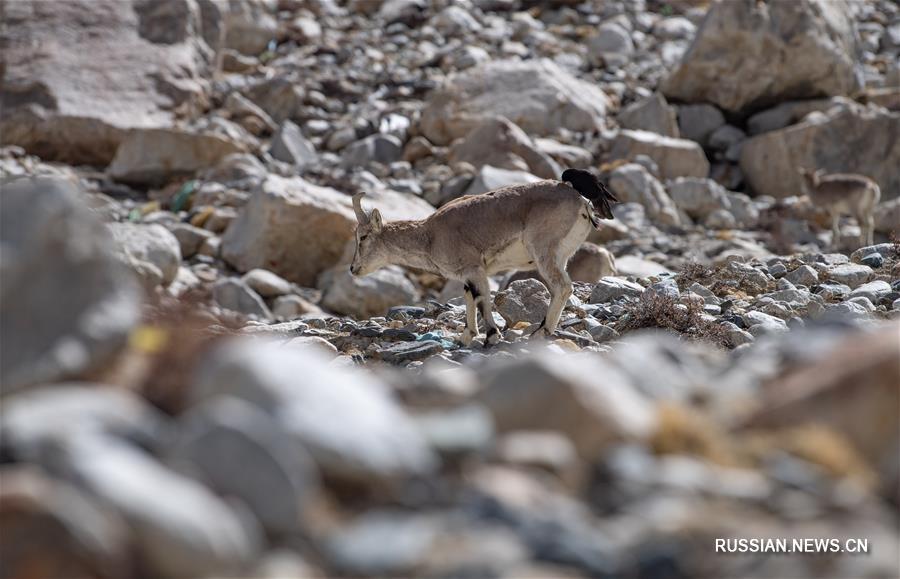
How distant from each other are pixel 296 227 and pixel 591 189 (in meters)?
8.39

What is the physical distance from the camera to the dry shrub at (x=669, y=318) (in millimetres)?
11562

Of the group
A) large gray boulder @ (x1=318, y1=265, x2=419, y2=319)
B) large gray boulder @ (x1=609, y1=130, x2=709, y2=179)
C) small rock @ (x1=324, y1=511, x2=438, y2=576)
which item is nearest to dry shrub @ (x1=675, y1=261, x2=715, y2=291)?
large gray boulder @ (x1=318, y1=265, x2=419, y2=319)

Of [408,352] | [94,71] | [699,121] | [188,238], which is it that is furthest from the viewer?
[699,121]

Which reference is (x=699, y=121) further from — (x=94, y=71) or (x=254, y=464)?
(x=254, y=464)

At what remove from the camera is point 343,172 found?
77.2 ft

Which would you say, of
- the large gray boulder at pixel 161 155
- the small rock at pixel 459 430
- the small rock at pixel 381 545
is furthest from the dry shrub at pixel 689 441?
the large gray boulder at pixel 161 155

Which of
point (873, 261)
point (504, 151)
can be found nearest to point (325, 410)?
point (873, 261)

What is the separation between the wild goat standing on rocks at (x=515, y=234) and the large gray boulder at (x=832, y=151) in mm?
14084

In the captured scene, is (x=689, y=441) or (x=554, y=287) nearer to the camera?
(x=689, y=441)

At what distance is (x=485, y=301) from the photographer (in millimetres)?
11898

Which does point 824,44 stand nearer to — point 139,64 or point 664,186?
point 664,186

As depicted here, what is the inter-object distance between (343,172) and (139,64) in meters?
5.70

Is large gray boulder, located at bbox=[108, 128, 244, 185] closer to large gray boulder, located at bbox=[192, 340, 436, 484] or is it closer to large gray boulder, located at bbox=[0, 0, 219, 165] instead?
large gray boulder, located at bbox=[0, 0, 219, 165]

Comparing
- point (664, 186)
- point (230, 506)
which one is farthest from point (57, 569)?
point (664, 186)
